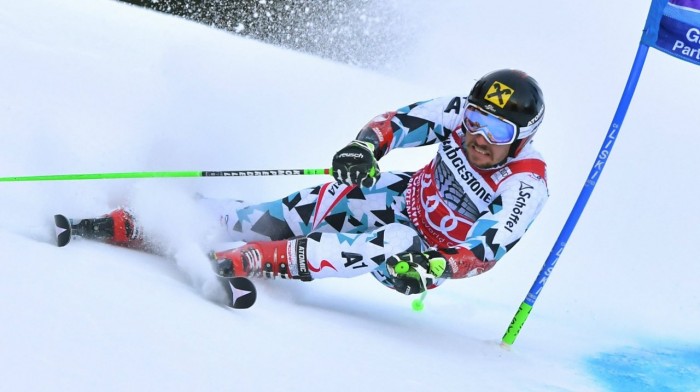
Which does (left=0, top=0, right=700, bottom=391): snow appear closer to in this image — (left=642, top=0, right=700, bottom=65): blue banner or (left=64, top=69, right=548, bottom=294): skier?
(left=64, top=69, right=548, bottom=294): skier

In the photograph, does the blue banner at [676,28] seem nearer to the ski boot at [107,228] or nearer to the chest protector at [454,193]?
the chest protector at [454,193]

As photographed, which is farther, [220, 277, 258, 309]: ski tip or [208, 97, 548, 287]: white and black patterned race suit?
[208, 97, 548, 287]: white and black patterned race suit

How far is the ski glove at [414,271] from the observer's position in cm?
347

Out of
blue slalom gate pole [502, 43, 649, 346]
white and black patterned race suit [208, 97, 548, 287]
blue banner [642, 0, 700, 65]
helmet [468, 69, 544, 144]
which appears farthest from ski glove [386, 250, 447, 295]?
blue banner [642, 0, 700, 65]

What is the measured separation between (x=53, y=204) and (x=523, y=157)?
6.89ft

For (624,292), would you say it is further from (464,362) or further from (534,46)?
(534,46)

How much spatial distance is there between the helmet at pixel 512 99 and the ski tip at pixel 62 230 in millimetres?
1790

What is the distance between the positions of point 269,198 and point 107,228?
1922mm

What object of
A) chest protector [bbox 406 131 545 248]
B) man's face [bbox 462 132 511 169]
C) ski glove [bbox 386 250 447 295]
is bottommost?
ski glove [bbox 386 250 447 295]

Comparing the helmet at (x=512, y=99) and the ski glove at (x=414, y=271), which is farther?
the helmet at (x=512, y=99)

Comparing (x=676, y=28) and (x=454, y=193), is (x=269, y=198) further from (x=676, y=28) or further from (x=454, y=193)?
(x=676, y=28)

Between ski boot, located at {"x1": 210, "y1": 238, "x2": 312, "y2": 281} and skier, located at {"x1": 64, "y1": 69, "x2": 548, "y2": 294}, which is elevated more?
skier, located at {"x1": 64, "y1": 69, "x2": 548, "y2": 294}

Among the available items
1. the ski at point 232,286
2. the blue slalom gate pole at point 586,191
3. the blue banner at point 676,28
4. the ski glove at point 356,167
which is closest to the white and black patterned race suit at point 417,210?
the ski glove at point 356,167

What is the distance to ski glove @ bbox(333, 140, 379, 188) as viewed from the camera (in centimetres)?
388
